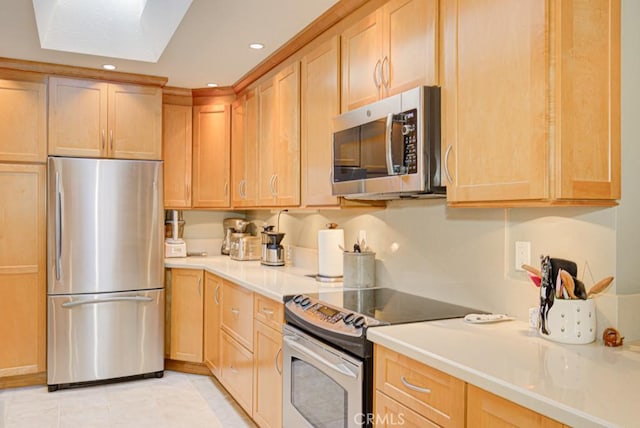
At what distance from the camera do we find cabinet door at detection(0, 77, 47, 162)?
363cm

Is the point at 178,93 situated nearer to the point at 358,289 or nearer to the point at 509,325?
the point at 358,289

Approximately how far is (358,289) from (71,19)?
2527mm

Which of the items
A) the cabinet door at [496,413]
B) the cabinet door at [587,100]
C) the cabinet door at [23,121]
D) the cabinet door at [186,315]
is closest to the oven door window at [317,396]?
the cabinet door at [496,413]

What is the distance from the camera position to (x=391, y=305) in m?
Result: 2.23

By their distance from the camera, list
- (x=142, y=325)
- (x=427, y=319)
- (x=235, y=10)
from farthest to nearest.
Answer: (x=142, y=325), (x=235, y=10), (x=427, y=319)

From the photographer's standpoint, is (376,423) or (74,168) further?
(74,168)

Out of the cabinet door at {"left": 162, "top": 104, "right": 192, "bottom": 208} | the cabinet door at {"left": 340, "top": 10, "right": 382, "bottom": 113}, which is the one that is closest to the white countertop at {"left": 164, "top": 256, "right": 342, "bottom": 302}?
the cabinet door at {"left": 162, "top": 104, "right": 192, "bottom": 208}

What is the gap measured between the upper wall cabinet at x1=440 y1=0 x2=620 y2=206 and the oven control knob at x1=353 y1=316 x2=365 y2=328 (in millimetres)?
624

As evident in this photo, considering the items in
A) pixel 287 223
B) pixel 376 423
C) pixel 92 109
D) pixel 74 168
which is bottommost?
pixel 376 423

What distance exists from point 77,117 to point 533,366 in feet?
11.9

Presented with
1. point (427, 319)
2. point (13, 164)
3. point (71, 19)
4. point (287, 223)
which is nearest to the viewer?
point (427, 319)

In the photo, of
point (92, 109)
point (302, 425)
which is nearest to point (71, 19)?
point (92, 109)

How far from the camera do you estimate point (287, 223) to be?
13.7 feet

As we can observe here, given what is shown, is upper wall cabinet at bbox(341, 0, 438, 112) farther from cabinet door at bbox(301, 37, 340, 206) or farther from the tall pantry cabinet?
the tall pantry cabinet
